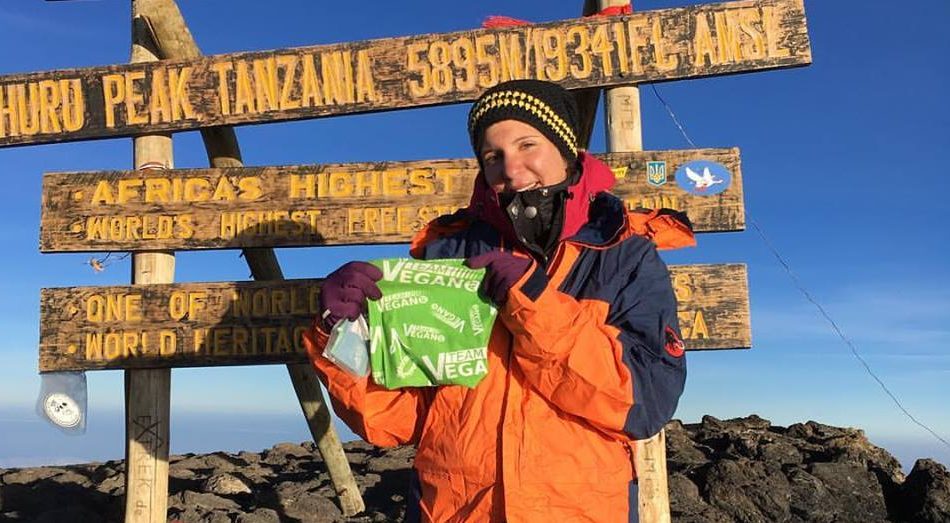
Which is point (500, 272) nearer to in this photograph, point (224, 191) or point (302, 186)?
point (302, 186)

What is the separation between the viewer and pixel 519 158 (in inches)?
101

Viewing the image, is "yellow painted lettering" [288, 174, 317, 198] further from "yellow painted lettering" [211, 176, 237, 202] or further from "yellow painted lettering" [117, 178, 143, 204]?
"yellow painted lettering" [117, 178, 143, 204]

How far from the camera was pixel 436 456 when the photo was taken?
7.55 ft

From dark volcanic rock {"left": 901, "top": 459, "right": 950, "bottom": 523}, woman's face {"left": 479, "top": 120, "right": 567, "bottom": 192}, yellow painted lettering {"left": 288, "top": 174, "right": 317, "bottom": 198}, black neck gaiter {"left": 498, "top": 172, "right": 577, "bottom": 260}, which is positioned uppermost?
yellow painted lettering {"left": 288, "top": 174, "right": 317, "bottom": 198}

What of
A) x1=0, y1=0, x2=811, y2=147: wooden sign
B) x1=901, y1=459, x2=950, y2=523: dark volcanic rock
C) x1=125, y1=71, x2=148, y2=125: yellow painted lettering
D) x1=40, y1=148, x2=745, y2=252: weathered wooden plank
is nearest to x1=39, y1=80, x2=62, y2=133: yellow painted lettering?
x1=0, y1=0, x2=811, y2=147: wooden sign

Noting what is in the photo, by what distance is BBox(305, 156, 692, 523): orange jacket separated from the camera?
216 centimetres

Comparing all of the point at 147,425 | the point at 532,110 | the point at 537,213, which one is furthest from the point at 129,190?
the point at 537,213

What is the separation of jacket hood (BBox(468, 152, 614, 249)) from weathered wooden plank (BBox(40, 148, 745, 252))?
232cm

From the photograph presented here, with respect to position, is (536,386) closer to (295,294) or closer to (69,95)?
(295,294)

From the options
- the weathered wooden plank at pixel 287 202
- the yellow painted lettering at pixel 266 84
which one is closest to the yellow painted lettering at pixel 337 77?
the yellow painted lettering at pixel 266 84

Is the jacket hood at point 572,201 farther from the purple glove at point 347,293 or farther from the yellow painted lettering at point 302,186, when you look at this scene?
the yellow painted lettering at point 302,186

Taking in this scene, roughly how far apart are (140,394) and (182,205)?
4.35 ft

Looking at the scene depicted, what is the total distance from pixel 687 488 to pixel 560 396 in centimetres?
562

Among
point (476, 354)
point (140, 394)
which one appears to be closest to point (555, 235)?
point (476, 354)
